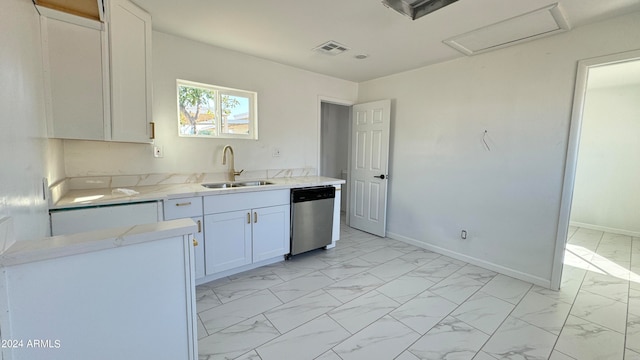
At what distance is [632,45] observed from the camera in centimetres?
209

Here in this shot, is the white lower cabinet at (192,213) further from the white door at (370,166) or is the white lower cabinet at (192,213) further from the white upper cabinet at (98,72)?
the white door at (370,166)

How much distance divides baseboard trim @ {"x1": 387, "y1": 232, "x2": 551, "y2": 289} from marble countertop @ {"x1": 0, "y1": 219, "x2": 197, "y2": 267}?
3120 mm

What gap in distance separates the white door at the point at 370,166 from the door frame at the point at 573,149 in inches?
75.4

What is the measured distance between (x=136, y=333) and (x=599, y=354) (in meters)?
2.67

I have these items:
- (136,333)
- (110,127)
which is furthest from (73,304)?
(110,127)

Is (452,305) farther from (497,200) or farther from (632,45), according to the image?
(632,45)

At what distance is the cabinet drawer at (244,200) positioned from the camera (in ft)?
7.97

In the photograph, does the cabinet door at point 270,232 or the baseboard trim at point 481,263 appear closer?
the baseboard trim at point 481,263

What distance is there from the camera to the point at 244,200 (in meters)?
2.63

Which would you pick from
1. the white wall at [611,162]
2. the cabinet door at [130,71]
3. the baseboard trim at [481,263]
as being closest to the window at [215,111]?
the cabinet door at [130,71]

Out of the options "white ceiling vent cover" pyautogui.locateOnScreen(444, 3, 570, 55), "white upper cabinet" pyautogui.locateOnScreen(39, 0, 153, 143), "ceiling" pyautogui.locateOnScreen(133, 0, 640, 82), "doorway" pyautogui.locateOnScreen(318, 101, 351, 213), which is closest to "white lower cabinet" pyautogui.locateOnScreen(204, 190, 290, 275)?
"white upper cabinet" pyautogui.locateOnScreen(39, 0, 153, 143)

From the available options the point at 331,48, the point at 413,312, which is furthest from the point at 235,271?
the point at 331,48

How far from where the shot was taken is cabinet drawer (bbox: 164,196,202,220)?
2189mm

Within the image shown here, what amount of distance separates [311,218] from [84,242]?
2370 mm
